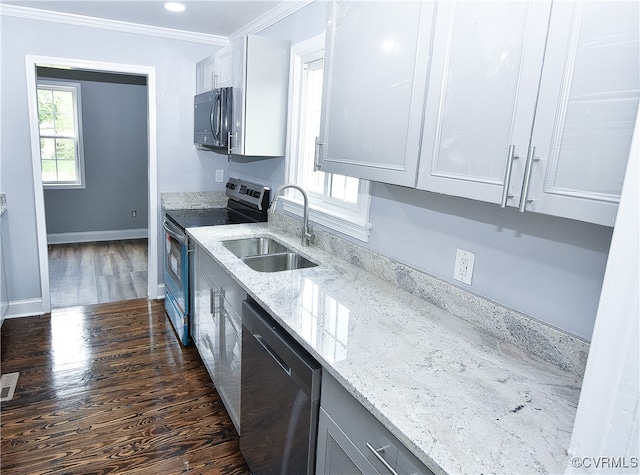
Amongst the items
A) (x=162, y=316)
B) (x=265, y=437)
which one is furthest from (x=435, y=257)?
(x=162, y=316)

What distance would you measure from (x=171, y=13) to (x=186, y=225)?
154 centimetres

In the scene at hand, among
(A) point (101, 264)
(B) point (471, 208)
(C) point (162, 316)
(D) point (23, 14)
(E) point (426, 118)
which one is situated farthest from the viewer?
(A) point (101, 264)

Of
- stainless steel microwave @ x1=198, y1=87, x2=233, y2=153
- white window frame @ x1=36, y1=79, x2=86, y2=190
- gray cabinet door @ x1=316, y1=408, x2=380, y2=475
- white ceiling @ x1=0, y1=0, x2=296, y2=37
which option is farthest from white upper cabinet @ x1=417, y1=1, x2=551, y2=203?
white window frame @ x1=36, y1=79, x2=86, y2=190

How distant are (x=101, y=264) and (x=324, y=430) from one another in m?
4.48

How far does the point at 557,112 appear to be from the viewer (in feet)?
2.97

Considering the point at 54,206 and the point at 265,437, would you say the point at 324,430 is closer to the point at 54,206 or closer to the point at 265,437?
the point at 265,437

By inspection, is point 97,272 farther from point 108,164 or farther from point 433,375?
point 433,375

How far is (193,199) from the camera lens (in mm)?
3891

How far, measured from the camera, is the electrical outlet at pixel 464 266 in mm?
1521

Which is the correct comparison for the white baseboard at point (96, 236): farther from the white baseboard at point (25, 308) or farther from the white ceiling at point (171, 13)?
the white ceiling at point (171, 13)

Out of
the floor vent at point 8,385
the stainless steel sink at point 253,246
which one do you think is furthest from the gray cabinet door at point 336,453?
the floor vent at point 8,385

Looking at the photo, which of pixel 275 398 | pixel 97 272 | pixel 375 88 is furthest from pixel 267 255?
pixel 97 272

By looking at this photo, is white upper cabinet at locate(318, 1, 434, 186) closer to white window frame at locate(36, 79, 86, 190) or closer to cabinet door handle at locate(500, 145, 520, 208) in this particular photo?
cabinet door handle at locate(500, 145, 520, 208)

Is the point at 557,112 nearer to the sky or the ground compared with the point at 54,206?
nearer to the sky
